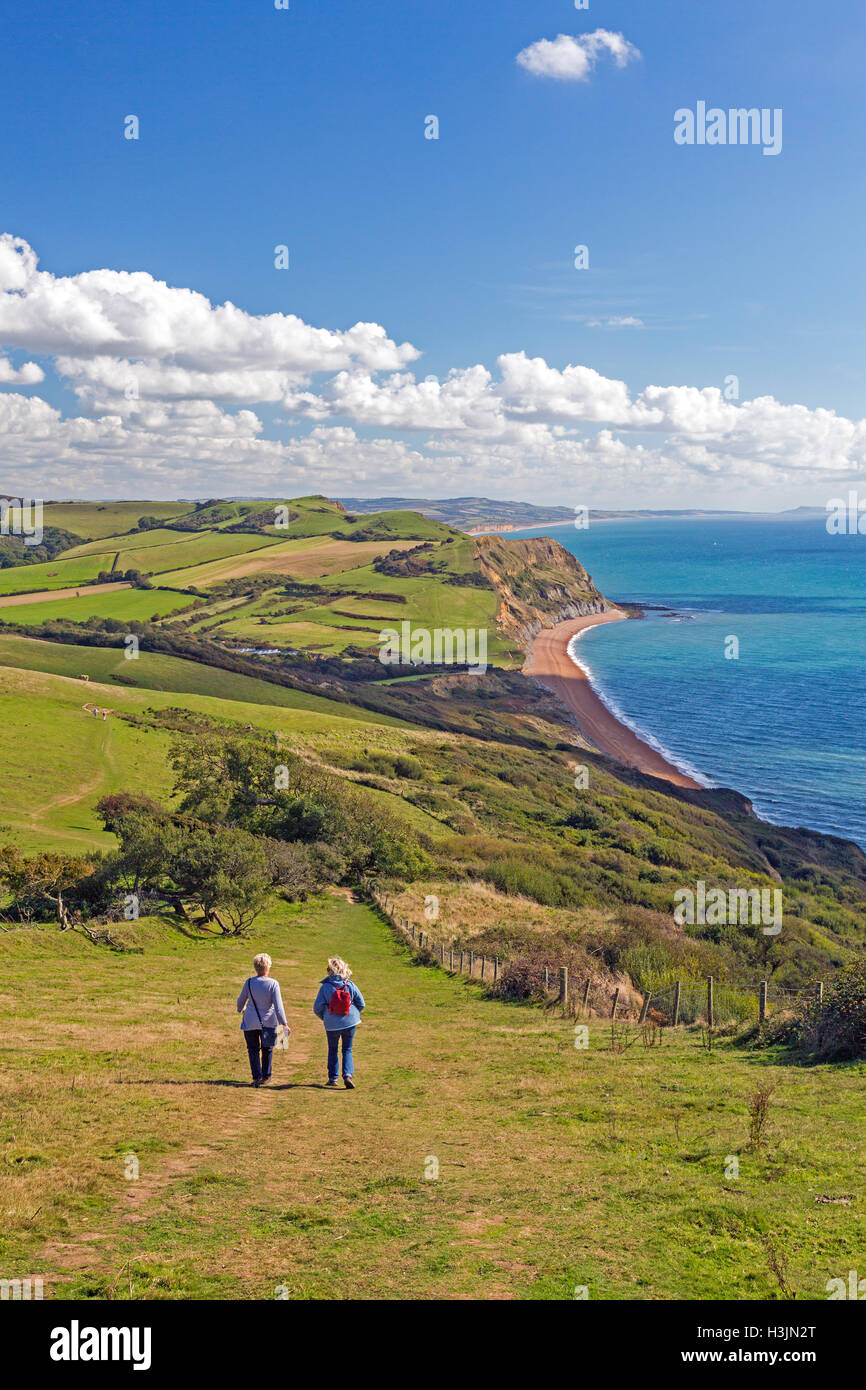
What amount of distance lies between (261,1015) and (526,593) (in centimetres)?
17194


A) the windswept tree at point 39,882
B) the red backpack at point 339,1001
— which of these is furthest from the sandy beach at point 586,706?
the red backpack at point 339,1001

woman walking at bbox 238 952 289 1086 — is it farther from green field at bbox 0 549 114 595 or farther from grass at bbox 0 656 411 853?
green field at bbox 0 549 114 595

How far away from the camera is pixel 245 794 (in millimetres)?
44719

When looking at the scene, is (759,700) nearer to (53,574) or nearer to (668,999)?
(668,999)

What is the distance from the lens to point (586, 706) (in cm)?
11062

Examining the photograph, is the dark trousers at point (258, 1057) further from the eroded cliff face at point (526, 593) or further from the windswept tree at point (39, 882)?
the eroded cliff face at point (526, 593)

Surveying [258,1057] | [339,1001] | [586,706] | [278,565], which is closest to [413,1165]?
[339,1001]

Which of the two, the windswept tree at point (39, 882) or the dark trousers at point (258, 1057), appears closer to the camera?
the dark trousers at point (258, 1057)

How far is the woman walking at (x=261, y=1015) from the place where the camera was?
12211 millimetres

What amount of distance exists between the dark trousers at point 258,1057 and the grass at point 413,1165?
278mm

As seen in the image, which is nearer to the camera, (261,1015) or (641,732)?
(261,1015)

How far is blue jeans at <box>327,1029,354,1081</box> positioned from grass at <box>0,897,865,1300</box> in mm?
334
